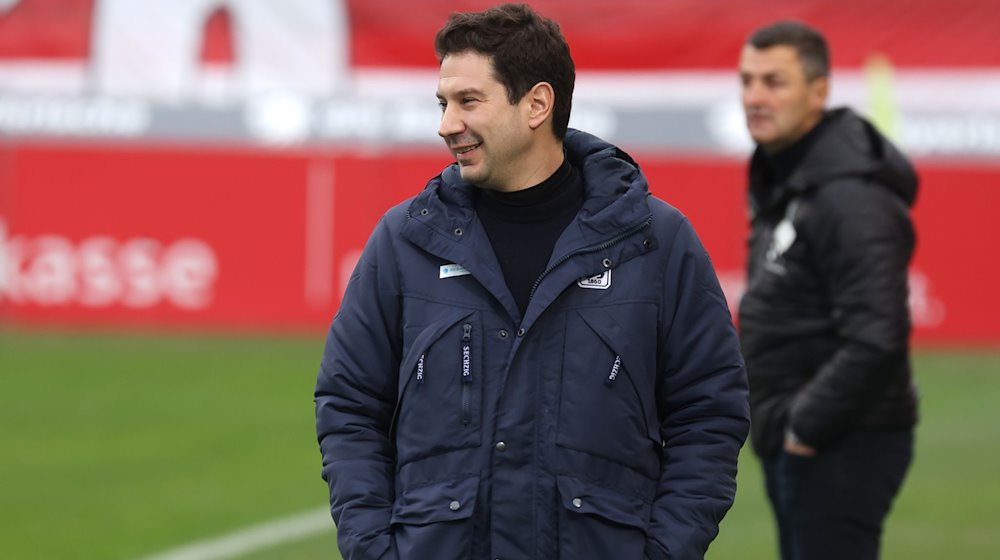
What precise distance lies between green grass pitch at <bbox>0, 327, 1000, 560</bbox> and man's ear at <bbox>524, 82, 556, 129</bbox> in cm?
481

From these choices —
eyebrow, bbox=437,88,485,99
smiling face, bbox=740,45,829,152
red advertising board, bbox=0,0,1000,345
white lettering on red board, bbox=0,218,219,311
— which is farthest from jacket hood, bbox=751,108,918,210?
white lettering on red board, bbox=0,218,219,311

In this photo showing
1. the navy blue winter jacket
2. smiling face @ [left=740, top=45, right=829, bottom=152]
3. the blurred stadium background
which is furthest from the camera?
the blurred stadium background

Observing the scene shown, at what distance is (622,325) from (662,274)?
0.53 feet

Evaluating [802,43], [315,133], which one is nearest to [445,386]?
[802,43]

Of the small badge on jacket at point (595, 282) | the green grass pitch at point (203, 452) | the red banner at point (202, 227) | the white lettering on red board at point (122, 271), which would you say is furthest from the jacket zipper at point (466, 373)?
the white lettering on red board at point (122, 271)

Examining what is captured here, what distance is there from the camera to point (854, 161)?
210 inches

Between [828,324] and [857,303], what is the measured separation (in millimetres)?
170

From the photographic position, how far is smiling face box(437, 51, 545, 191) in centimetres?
373

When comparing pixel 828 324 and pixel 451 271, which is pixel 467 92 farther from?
pixel 828 324

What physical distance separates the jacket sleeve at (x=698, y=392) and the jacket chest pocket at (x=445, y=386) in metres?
0.43

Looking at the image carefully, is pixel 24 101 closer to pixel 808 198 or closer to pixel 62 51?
pixel 62 51

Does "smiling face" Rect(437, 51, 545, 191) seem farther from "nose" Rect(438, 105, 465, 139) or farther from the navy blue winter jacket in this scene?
the navy blue winter jacket

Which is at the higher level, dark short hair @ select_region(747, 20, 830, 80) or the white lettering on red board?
dark short hair @ select_region(747, 20, 830, 80)

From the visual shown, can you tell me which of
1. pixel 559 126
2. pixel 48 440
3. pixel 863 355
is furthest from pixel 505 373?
pixel 48 440
